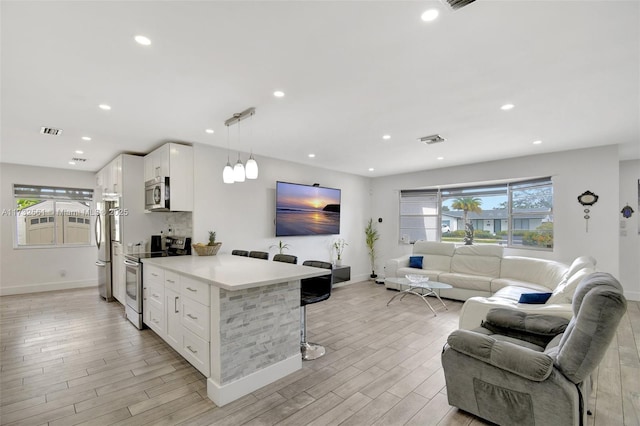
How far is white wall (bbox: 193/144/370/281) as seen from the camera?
4.48 meters

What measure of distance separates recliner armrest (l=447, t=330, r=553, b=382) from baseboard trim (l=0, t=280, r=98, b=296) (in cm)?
760

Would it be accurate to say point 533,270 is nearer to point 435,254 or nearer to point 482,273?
point 482,273

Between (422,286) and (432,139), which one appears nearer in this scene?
(432,139)

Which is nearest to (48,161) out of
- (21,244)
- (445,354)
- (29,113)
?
(21,244)

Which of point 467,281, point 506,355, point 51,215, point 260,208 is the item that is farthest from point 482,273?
point 51,215

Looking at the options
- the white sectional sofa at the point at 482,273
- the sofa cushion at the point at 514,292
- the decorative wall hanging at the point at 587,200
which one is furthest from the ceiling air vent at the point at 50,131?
the decorative wall hanging at the point at 587,200

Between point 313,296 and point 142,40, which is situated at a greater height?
point 142,40

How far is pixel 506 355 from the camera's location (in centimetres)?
186

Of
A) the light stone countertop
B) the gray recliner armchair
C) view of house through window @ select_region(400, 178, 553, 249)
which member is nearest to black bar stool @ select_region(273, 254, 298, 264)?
the light stone countertop

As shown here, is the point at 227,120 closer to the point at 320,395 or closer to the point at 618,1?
the point at 320,395

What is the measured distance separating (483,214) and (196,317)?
5.84m

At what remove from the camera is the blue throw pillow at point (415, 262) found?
6.16 meters

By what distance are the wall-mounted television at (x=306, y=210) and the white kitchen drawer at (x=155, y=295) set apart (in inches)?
90.5

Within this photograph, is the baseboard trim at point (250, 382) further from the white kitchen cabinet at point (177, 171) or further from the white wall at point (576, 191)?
the white wall at point (576, 191)
